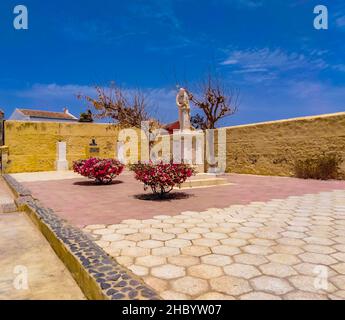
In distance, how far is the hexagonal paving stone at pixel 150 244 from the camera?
3.25 m

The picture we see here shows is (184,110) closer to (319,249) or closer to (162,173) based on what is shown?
(162,173)

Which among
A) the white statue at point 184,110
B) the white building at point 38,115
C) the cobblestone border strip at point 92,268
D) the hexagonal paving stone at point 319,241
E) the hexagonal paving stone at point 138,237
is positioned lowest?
the hexagonal paving stone at point 138,237

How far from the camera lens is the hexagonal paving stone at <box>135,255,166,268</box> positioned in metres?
2.73

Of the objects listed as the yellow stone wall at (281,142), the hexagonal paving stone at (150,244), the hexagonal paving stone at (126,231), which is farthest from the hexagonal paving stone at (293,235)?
the yellow stone wall at (281,142)

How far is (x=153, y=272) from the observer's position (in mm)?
2537

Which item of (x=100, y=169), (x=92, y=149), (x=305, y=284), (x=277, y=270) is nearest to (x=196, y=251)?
(x=277, y=270)

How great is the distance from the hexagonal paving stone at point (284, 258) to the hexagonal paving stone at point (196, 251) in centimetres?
66

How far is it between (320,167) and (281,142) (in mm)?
2001

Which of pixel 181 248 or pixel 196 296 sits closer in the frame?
pixel 196 296

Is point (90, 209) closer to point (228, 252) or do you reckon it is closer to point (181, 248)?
A: point (181, 248)

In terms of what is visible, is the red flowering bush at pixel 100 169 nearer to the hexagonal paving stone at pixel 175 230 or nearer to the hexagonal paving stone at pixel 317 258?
the hexagonal paving stone at pixel 175 230

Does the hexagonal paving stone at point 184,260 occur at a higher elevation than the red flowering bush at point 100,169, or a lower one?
lower

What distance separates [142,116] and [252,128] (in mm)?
11098
